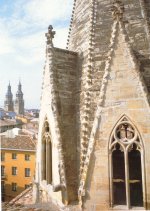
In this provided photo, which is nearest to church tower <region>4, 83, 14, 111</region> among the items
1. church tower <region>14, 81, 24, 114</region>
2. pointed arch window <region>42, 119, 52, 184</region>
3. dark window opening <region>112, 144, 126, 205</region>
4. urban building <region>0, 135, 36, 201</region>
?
church tower <region>14, 81, 24, 114</region>

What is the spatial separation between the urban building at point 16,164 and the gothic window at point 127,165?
3882 centimetres

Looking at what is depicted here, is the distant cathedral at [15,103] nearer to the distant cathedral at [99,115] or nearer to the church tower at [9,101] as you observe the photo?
the church tower at [9,101]

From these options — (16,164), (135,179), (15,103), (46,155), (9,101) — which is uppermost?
(9,101)

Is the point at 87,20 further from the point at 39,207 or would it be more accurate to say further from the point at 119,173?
the point at 39,207

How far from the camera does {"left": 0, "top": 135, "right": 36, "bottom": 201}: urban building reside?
157ft

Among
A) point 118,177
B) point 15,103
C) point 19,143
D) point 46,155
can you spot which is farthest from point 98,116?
point 15,103

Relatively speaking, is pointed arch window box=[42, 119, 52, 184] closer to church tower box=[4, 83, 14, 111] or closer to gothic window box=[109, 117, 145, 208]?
gothic window box=[109, 117, 145, 208]

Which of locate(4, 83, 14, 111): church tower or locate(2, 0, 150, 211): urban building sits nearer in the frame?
locate(2, 0, 150, 211): urban building

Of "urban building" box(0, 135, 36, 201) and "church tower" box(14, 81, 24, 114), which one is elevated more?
"church tower" box(14, 81, 24, 114)

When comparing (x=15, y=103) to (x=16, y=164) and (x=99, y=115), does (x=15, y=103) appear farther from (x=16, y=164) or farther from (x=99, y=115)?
(x=99, y=115)

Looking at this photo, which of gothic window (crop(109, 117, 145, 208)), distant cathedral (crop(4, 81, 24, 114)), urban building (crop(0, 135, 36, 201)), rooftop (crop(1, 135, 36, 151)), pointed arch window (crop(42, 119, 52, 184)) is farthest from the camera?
distant cathedral (crop(4, 81, 24, 114))

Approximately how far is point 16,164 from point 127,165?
42241 millimetres

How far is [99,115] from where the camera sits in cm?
941

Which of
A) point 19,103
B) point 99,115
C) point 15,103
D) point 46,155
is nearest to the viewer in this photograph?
point 99,115
